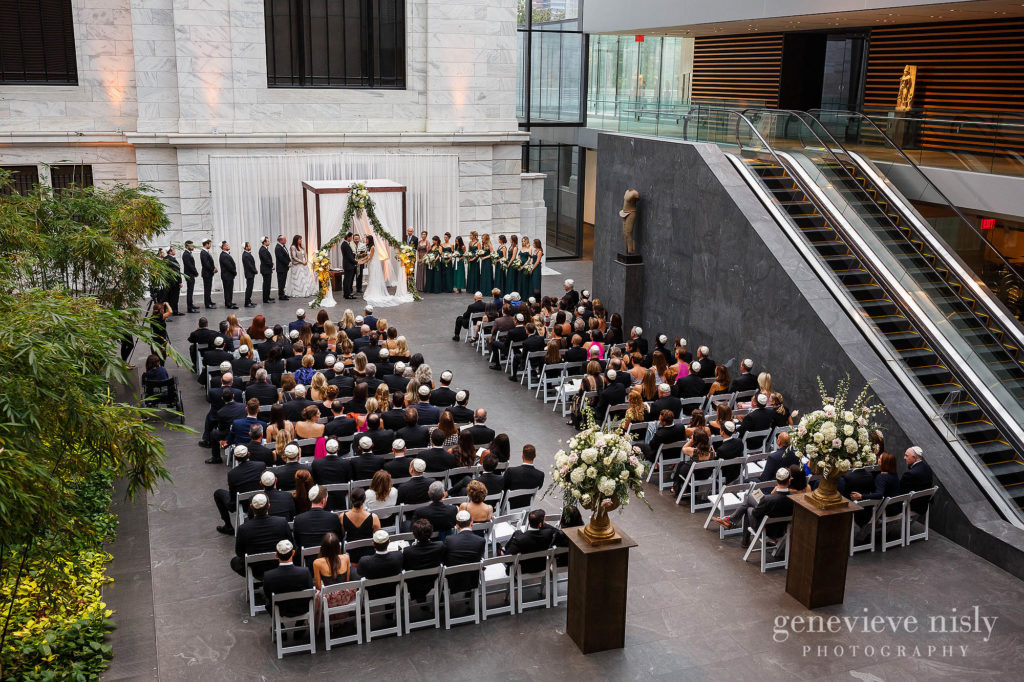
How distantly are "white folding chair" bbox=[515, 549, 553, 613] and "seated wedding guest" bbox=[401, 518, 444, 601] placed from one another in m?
0.82

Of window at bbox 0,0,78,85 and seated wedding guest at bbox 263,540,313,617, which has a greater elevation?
window at bbox 0,0,78,85

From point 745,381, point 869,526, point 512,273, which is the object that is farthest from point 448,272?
point 869,526

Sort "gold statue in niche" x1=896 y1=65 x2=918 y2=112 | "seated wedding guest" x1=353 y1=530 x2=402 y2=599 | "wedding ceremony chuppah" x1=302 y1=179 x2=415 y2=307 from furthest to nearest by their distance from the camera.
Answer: "wedding ceremony chuppah" x1=302 y1=179 x2=415 y2=307 → "gold statue in niche" x1=896 y1=65 x2=918 y2=112 → "seated wedding guest" x1=353 y1=530 x2=402 y2=599

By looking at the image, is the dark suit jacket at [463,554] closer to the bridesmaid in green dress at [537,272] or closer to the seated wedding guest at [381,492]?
the seated wedding guest at [381,492]


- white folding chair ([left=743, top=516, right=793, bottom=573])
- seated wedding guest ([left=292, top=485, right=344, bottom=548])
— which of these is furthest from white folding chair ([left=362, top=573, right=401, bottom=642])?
white folding chair ([left=743, top=516, right=793, bottom=573])

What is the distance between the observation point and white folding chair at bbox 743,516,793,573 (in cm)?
941

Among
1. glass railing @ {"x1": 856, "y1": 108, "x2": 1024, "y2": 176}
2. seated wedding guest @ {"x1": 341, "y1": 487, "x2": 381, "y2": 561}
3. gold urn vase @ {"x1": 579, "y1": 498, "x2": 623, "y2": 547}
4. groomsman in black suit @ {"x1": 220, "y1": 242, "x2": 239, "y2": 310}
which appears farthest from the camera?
groomsman in black suit @ {"x1": 220, "y1": 242, "x2": 239, "y2": 310}

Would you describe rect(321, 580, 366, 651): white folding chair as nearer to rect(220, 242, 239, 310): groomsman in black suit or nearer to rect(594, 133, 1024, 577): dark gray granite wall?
rect(594, 133, 1024, 577): dark gray granite wall

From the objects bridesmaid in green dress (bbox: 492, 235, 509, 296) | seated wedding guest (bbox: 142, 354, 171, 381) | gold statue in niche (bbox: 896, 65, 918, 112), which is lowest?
seated wedding guest (bbox: 142, 354, 171, 381)

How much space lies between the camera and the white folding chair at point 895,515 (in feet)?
32.3

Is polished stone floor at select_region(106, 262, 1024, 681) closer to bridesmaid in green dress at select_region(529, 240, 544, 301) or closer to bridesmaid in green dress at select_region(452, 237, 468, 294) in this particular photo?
bridesmaid in green dress at select_region(529, 240, 544, 301)

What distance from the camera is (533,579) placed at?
355 inches

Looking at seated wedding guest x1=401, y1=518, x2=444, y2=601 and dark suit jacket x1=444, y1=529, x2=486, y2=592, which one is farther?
dark suit jacket x1=444, y1=529, x2=486, y2=592

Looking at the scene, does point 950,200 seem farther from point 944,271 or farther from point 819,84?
point 819,84
